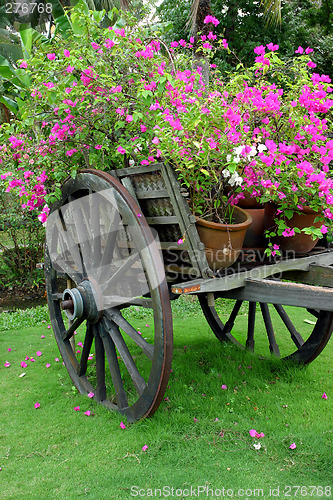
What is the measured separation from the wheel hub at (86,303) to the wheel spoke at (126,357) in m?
0.09

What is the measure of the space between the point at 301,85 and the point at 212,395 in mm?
2175

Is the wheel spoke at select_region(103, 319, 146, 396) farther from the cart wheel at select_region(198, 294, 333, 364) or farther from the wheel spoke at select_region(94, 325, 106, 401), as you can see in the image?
the cart wheel at select_region(198, 294, 333, 364)

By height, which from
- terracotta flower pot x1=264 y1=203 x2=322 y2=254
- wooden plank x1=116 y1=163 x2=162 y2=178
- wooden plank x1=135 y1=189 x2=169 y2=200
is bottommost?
terracotta flower pot x1=264 y1=203 x2=322 y2=254

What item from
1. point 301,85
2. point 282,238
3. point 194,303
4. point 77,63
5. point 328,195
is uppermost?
point 77,63

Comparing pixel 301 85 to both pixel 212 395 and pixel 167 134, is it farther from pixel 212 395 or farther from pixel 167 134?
pixel 212 395

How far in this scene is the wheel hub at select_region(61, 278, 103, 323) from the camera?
8.79 feet

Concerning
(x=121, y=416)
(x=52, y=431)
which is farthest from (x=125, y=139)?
(x=52, y=431)

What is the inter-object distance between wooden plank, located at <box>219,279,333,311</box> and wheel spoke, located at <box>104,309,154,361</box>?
550mm

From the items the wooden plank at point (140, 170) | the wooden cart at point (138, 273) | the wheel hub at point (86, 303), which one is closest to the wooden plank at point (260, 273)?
the wooden cart at point (138, 273)

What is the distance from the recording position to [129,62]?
257 cm

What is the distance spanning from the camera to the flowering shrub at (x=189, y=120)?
85.2 inches

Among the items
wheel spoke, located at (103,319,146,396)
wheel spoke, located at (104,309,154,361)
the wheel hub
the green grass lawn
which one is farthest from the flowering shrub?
the green grass lawn

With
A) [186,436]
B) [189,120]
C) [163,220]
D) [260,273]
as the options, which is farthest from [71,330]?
[189,120]

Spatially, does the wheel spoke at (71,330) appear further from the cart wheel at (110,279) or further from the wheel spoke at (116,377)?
the wheel spoke at (116,377)
